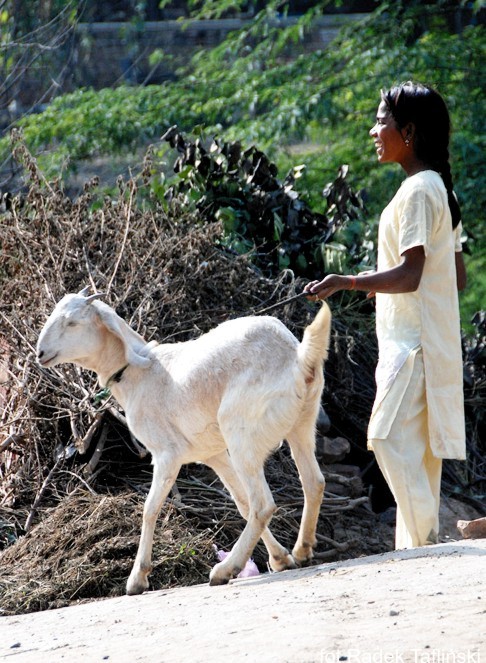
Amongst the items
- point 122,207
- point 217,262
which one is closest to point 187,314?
point 217,262

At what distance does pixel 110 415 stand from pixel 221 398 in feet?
6.16

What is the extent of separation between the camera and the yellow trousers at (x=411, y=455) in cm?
471

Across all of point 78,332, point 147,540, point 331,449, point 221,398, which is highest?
point 78,332

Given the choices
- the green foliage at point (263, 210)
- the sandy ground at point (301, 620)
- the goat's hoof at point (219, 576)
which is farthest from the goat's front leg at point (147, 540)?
the green foliage at point (263, 210)

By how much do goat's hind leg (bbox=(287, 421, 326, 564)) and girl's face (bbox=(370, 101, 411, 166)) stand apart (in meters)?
1.26

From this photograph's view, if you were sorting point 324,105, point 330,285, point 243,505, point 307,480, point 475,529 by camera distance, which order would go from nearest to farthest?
point 330,285
point 307,480
point 243,505
point 475,529
point 324,105

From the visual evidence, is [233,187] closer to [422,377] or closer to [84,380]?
[84,380]

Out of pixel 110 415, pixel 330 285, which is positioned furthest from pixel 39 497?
pixel 330 285

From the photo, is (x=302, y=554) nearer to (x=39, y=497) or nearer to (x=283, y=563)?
(x=283, y=563)

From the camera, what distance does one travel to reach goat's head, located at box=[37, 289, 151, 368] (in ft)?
17.4

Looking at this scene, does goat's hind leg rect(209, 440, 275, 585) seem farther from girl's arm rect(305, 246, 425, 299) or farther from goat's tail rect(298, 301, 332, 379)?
girl's arm rect(305, 246, 425, 299)

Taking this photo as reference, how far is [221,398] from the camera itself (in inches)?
198

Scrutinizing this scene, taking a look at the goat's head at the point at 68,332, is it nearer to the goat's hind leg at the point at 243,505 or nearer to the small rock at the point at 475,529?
the goat's hind leg at the point at 243,505

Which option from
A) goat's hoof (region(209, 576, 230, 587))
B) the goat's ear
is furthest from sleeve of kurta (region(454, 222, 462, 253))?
goat's hoof (region(209, 576, 230, 587))
